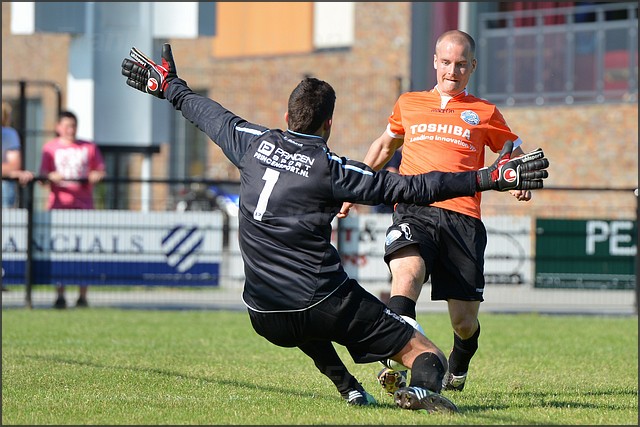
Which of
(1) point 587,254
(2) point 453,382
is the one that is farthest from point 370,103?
(2) point 453,382

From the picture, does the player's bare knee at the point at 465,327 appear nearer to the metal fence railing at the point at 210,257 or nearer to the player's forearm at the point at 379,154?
the player's forearm at the point at 379,154

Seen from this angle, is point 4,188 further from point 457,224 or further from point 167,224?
point 457,224

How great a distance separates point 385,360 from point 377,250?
A: 8983mm

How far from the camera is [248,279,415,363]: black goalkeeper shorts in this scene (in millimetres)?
6082

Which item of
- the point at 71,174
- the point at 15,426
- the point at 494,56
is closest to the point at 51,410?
the point at 15,426

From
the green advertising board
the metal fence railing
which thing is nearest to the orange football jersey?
the metal fence railing

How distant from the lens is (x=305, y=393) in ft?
24.0

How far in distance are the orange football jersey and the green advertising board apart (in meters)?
8.31

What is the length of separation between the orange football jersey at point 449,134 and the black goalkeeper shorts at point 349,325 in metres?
1.48

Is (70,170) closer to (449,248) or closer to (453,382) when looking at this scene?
(453,382)

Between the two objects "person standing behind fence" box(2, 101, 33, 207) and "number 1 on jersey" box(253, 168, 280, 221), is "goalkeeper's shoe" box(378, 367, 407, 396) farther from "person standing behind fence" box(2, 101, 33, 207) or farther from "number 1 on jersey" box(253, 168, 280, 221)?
"person standing behind fence" box(2, 101, 33, 207)

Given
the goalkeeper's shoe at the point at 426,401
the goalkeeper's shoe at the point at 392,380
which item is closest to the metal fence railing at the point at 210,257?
the goalkeeper's shoe at the point at 392,380

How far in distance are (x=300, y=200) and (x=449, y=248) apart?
164 cm

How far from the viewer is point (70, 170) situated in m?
14.9
